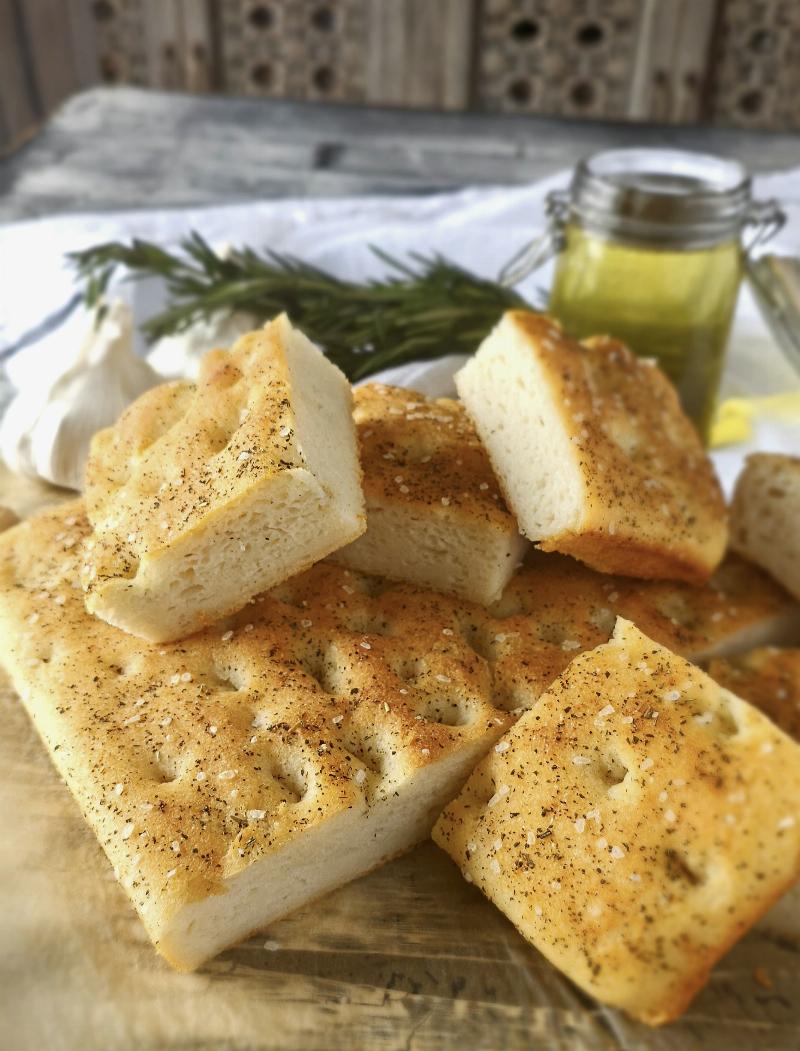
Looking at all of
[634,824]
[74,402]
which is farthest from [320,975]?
[74,402]

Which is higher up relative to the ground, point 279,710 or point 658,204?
point 658,204

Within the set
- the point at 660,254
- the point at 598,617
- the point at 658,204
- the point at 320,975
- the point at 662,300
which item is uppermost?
the point at 658,204

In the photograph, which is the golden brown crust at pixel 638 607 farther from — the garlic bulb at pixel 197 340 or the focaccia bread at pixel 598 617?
the garlic bulb at pixel 197 340

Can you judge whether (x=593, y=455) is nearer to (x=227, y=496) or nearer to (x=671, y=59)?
(x=227, y=496)

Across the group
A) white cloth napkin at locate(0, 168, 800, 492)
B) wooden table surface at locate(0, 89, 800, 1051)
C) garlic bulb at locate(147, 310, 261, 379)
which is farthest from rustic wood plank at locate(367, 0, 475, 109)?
wooden table surface at locate(0, 89, 800, 1051)

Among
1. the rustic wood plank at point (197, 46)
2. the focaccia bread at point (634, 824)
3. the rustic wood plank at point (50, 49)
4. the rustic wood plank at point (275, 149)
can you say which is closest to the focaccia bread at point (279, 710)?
the focaccia bread at point (634, 824)

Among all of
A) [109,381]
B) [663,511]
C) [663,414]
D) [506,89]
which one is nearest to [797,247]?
[663,414]
